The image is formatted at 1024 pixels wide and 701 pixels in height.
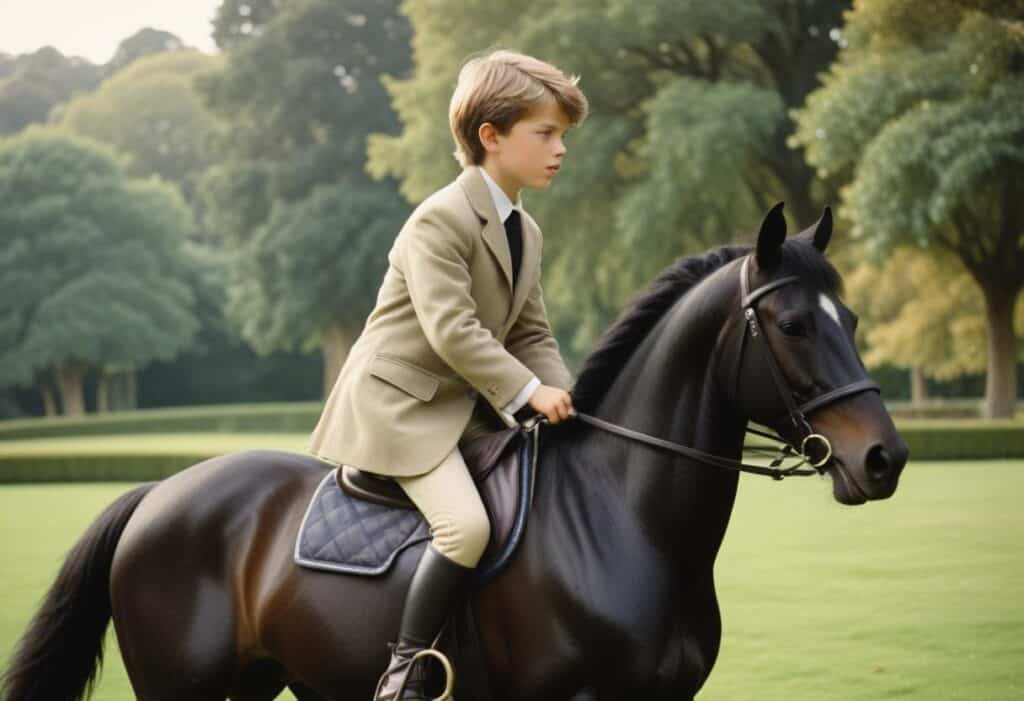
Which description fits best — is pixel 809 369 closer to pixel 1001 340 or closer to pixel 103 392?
pixel 1001 340

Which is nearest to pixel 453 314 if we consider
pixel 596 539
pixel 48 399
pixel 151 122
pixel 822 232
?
pixel 596 539

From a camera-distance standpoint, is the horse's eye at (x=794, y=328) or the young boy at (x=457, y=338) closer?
the horse's eye at (x=794, y=328)

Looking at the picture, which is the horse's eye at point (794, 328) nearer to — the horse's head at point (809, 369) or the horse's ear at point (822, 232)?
the horse's head at point (809, 369)

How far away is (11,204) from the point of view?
4938 centimetres

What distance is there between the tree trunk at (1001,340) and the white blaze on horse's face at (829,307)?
83.2 feet

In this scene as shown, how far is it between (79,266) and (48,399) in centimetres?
637

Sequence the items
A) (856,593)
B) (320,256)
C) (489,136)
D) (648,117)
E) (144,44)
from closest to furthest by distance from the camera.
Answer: (489,136), (856,593), (648,117), (320,256), (144,44)

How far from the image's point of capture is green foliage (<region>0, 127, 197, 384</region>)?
1828 inches

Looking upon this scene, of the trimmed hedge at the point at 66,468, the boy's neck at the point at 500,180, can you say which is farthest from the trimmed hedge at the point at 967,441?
the boy's neck at the point at 500,180

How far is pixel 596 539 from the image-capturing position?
3.93 m

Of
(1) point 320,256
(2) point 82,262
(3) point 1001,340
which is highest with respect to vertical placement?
(1) point 320,256

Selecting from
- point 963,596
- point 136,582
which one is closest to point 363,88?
point 963,596

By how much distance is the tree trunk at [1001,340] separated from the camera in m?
27.3

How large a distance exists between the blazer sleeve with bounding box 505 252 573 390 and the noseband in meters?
0.49
